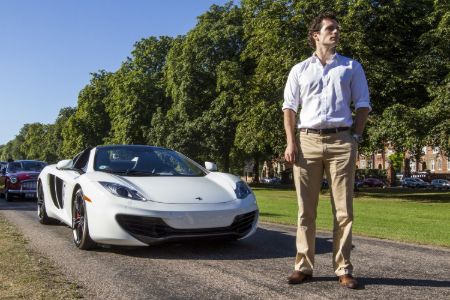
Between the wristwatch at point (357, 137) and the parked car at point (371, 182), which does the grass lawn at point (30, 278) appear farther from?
the parked car at point (371, 182)

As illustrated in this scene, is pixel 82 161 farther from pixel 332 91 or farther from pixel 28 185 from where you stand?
pixel 28 185

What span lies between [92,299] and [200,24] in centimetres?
4313

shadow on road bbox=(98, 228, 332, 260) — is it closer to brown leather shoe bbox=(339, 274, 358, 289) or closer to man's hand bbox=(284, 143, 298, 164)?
brown leather shoe bbox=(339, 274, 358, 289)

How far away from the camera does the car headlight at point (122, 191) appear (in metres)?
6.21

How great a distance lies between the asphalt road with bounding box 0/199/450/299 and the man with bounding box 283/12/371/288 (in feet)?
1.13

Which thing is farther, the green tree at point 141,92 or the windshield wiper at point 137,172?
the green tree at point 141,92

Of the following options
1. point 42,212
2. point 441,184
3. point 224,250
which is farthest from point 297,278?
point 441,184

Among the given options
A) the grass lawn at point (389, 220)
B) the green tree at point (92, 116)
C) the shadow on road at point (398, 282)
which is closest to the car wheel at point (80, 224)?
the shadow on road at point (398, 282)

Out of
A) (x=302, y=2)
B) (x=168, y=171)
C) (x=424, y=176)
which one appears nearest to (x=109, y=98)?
(x=302, y=2)

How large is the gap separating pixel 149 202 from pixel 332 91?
2618mm

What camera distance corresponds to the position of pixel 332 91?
15.0ft

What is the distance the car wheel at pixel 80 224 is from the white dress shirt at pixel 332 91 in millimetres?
3211

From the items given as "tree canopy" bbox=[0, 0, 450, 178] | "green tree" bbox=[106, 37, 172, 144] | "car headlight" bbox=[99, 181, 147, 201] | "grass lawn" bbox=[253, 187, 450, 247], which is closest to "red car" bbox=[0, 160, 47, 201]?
"grass lawn" bbox=[253, 187, 450, 247]

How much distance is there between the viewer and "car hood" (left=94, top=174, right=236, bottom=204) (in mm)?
6250
